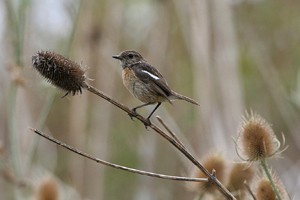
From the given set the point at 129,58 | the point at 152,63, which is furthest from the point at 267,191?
the point at 152,63

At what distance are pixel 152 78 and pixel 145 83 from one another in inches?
1.5

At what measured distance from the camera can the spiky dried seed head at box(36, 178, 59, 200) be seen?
10.2 ft

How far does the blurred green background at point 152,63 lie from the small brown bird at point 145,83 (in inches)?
23.9

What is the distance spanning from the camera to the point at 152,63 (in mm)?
4609

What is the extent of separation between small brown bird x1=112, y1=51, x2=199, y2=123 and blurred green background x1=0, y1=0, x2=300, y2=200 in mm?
607

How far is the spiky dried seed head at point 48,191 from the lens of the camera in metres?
3.12

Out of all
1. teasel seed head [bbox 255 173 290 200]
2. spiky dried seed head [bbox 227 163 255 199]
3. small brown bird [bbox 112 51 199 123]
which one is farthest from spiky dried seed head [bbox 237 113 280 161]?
spiky dried seed head [bbox 227 163 255 199]

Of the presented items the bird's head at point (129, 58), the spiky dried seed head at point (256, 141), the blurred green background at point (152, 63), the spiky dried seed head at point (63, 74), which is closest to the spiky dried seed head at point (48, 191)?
the blurred green background at point (152, 63)

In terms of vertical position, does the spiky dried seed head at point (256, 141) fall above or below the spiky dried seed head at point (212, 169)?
below

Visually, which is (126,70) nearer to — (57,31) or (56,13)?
(56,13)

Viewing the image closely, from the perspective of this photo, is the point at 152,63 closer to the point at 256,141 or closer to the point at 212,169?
the point at 212,169

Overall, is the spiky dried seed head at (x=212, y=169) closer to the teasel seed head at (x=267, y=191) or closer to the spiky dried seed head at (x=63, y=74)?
the teasel seed head at (x=267, y=191)

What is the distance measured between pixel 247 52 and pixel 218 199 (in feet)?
12.5

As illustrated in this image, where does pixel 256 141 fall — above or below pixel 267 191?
above
